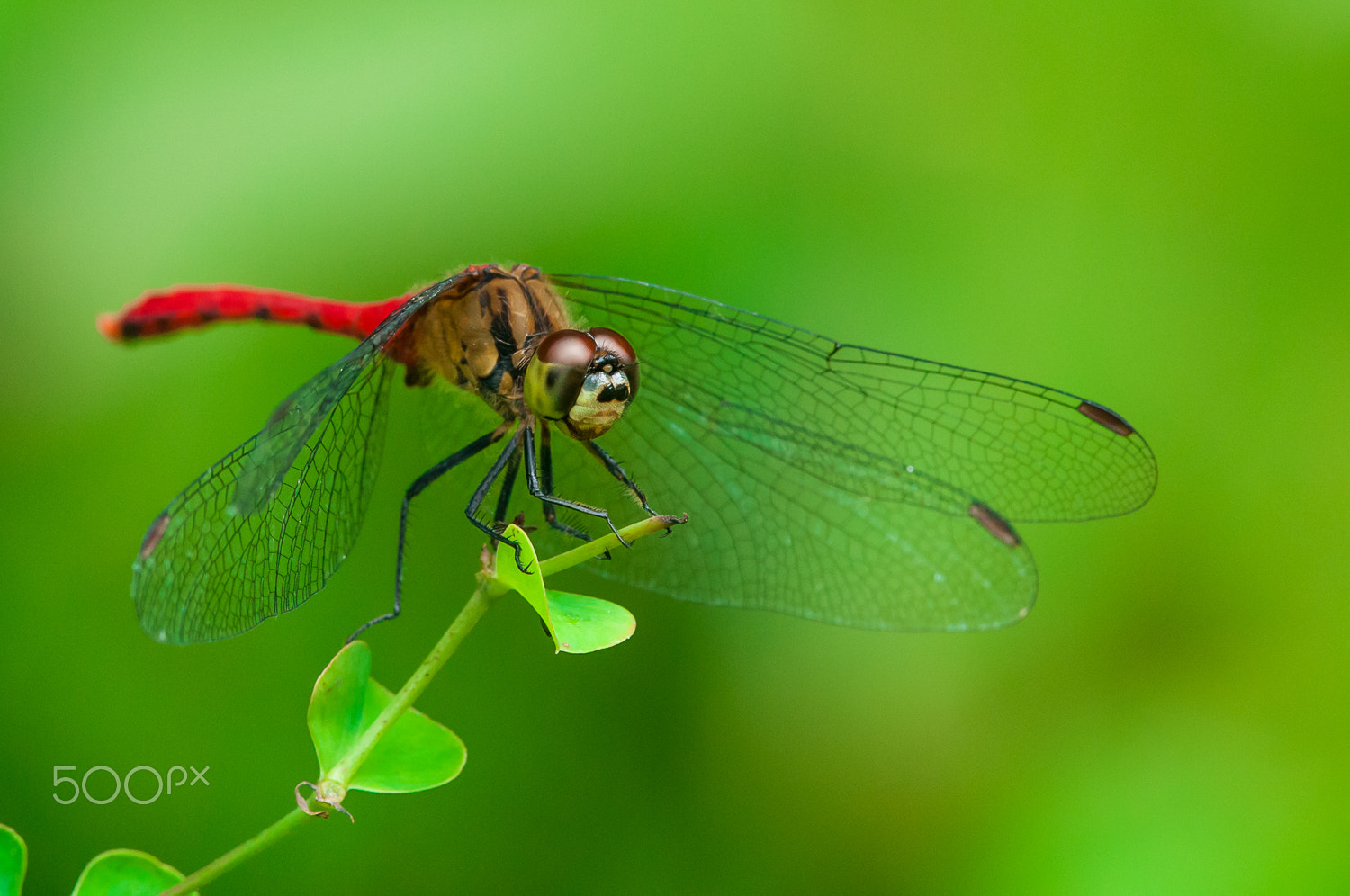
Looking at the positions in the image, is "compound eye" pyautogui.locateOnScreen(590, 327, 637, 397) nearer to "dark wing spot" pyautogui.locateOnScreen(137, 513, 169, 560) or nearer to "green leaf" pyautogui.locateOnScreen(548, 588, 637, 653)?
"green leaf" pyautogui.locateOnScreen(548, 588, 637, 653)

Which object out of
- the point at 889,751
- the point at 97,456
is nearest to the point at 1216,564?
the point at 889,751

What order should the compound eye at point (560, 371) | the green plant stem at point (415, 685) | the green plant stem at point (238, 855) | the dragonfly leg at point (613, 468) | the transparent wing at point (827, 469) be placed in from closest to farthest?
the green plant stem at point (238, 855) < the green plant stem at point (415, 685) < the compound eye at point (560, 371) < the dragonfly leg at point (613, 468) < the transparent wing at point (827, 469)

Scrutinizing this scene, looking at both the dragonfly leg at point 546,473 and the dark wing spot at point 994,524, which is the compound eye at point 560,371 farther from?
the dark wing spot at point 994,524

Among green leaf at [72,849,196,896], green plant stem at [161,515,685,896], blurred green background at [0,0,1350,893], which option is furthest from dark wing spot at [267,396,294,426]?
blurred green background at [0,0,1350,893]

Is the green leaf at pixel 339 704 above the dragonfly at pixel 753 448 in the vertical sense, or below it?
below

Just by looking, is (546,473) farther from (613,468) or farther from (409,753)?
(409,753)

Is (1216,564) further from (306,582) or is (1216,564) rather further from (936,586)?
(306,582)

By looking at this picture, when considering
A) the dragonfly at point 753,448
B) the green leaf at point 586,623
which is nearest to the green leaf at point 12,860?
the green leaf at point 586,623
